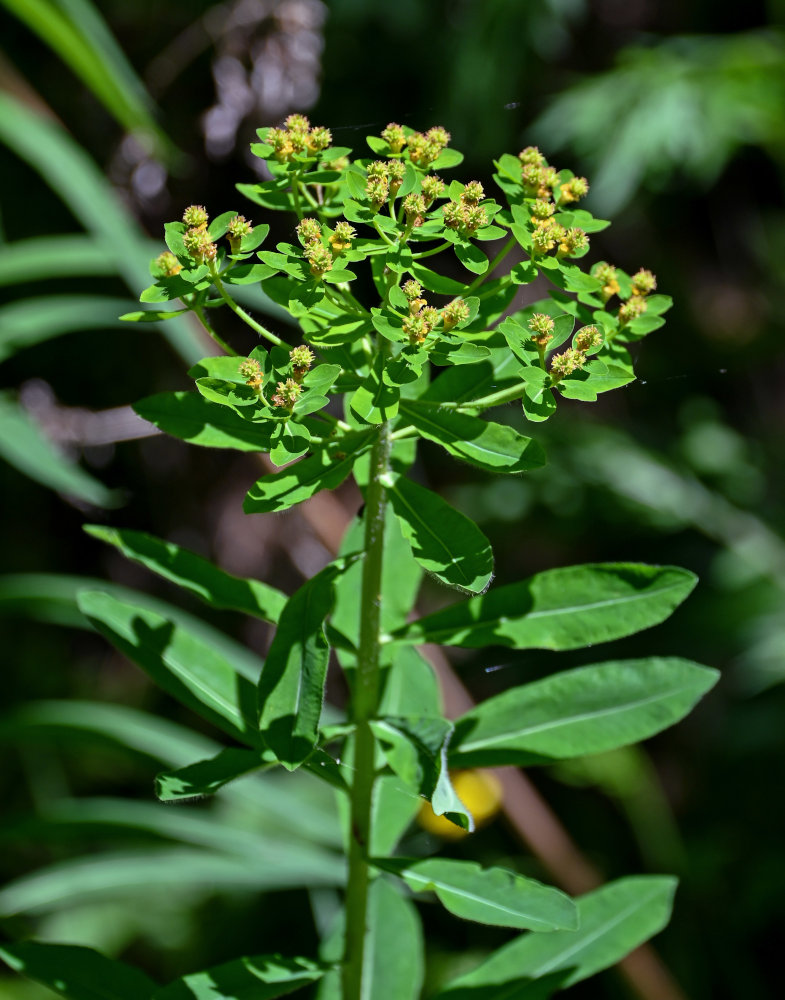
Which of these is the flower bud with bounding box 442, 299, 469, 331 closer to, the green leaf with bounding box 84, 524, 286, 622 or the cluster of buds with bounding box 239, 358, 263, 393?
the cluster of buds with bounding box 239, 358, 263, 393

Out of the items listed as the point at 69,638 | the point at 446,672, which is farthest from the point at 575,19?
the point at 69,638

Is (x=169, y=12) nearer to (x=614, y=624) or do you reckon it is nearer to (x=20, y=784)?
(x=20, y=784)

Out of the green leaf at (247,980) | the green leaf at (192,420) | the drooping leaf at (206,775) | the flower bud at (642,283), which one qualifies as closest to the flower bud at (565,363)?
the flower bud at (642,283)

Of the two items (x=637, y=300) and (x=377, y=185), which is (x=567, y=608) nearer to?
(x=637, y=300)

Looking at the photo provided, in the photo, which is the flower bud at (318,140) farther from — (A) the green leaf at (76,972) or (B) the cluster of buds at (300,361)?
(A) the green leaf at (76,972)

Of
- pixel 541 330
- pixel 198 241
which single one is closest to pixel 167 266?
pixel 198 241

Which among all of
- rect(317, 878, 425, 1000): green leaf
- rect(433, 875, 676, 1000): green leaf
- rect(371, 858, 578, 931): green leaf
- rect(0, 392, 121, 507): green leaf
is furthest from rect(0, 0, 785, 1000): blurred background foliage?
rect(371, 858, 578, 931): green leaf
